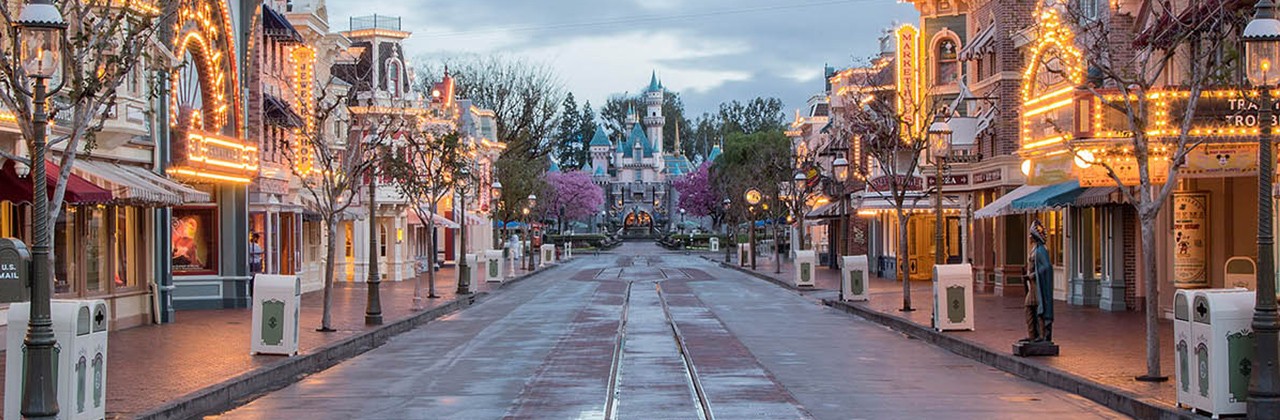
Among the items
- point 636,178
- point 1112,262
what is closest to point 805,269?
point 1112,262

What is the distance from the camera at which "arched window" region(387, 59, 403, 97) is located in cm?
5994

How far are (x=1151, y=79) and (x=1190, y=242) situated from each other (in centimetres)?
869

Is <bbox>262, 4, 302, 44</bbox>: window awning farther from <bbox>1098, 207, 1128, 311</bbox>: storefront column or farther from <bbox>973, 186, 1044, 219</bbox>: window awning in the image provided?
<bbox>1098, 207, 1128, 311</bbox>: storefront column

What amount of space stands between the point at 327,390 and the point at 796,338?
34.1 ft

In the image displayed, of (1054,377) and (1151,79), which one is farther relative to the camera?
(1151,79)

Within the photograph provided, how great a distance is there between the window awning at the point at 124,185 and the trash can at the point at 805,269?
2495 centimetres

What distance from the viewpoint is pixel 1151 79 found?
2012 cm

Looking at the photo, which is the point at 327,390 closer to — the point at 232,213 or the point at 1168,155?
the point at 1168,155

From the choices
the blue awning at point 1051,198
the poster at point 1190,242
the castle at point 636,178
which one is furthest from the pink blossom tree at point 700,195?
the poster at point 1190,242

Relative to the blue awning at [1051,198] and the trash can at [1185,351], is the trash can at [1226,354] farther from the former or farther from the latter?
the blue awning at [1051,198]

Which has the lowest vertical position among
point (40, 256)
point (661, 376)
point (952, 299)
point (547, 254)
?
point (661, 376)

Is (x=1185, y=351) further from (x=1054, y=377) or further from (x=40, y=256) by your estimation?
(x=40, y=256)

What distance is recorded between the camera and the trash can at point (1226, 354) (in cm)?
1327

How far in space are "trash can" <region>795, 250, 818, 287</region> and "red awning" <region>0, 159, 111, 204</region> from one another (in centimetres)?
2784
